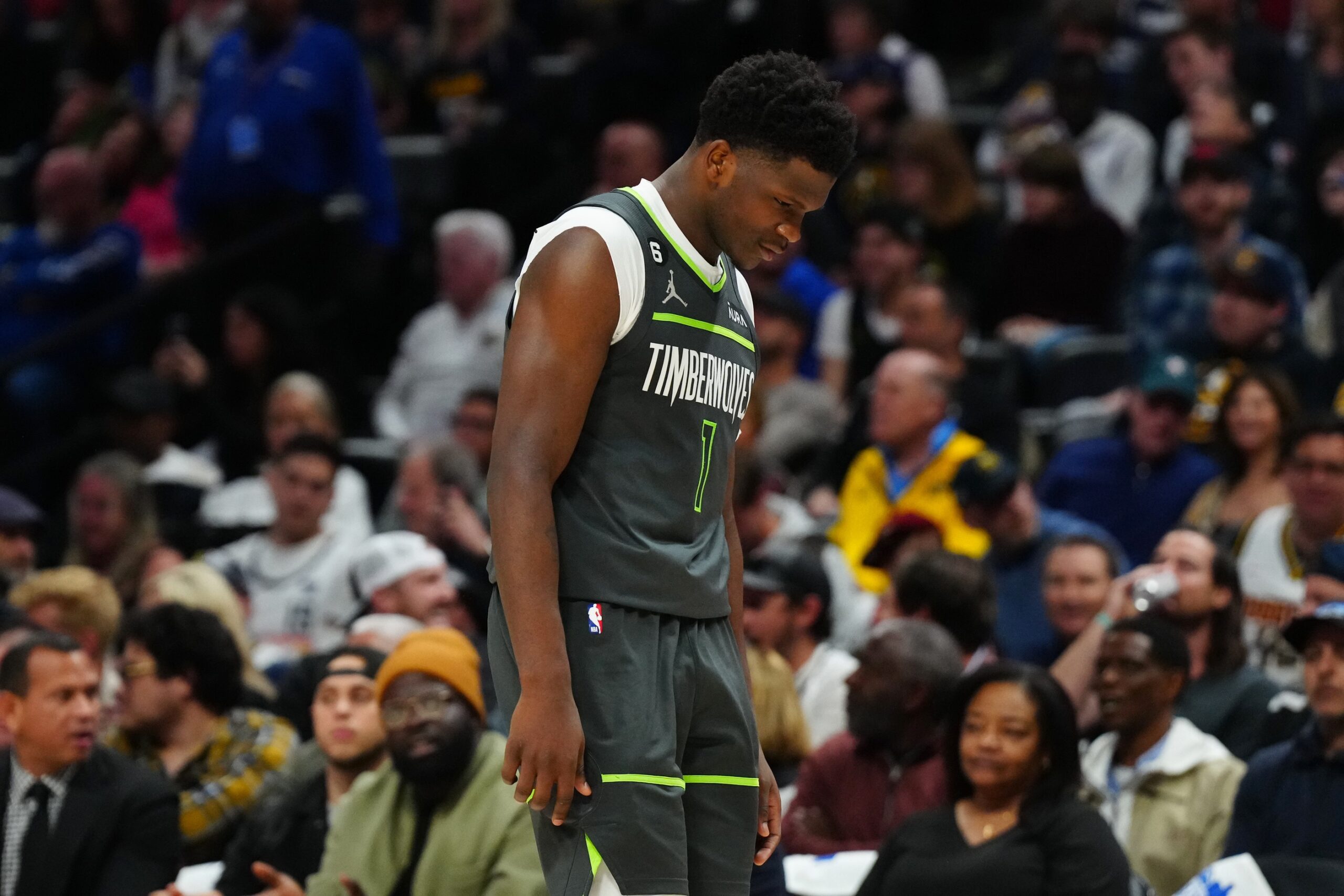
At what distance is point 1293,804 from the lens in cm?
455

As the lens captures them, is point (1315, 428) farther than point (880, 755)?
Yes

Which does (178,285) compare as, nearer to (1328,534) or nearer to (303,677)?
(303,677)

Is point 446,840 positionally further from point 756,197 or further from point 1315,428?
point 1315,428

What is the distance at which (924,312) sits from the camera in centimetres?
773

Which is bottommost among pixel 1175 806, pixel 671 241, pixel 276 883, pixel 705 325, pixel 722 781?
pixel 1175 806

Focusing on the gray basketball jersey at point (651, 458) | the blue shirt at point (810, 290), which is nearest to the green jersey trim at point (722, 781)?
the gray basketball jersey at point (651, 458)

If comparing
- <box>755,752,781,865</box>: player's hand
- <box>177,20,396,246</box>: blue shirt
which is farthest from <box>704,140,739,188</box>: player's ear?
<box>177,20,396,246</box>: blue shirt

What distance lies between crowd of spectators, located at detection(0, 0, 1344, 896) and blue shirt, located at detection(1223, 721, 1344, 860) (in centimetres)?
1

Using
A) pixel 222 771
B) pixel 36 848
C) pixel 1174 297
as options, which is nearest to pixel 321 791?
pixel 222 771

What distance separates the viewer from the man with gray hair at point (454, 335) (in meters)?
8.75

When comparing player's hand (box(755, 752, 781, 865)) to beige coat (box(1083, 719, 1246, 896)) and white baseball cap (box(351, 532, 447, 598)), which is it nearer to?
beige coat (box(1083, 719, 1246, 896))

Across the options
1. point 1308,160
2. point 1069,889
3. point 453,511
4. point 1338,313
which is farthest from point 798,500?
point 1069,889

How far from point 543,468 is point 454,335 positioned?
6462mm

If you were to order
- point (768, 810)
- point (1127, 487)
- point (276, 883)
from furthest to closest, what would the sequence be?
point (1127, 487), point (276, 883), point (768, 810)
